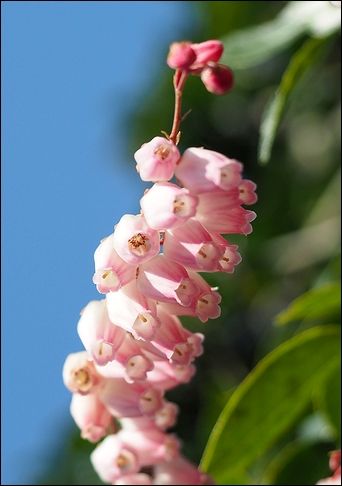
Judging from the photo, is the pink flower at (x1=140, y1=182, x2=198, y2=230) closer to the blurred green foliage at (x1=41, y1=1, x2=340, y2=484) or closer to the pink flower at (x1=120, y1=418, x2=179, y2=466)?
the pink flower at (x1=120, y1=418, x2=179, y2=466)

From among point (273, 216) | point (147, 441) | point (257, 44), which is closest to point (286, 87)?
point (257, 44)

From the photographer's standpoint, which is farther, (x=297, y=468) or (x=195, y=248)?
(x=297, y=468)

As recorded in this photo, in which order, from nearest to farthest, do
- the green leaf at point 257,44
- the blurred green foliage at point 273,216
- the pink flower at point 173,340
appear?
the pink flower at point 173,340 → the blurred green foliage at point 273,216 → the green leaf at point 257,44

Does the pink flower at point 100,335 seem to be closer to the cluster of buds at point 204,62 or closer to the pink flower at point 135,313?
the pink flower at point 135,313

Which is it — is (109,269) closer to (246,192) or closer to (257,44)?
(246,192)

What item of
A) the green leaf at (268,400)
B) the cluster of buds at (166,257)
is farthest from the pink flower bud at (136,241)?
the green leaf at (268,400)

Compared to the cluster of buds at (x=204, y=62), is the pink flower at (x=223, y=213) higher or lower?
lower

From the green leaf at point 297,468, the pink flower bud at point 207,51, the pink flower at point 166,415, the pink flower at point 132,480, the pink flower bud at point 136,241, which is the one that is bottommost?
the green leaf at point 297,468
